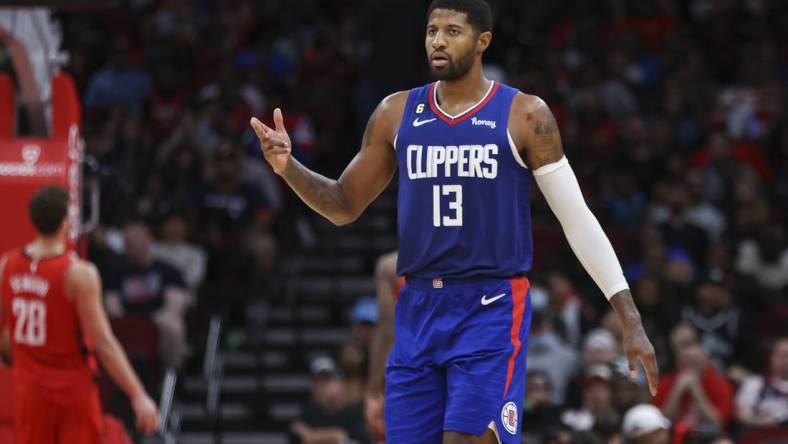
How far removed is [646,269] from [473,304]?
7787 mm

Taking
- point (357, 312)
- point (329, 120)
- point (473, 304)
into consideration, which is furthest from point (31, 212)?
point (329, 120)

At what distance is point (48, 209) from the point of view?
7.51 metres

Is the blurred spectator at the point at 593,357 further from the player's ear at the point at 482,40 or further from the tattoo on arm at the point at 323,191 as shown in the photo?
the player's ear at the point at 482,40

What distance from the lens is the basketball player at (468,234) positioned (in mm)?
5766

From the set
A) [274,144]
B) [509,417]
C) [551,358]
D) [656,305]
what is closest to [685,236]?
[656,305]

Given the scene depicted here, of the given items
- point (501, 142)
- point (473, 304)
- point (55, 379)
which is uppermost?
point (501, 142)

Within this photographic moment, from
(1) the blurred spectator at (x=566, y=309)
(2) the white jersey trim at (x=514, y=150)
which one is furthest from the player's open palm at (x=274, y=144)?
(1) the blurred spectator at (x=566, y=309)

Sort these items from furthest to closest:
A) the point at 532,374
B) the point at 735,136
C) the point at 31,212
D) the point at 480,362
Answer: the point at 735,136 < the point at 532,374 < the point at 31,212 < the point at 480,362

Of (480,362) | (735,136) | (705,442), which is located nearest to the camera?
(480,362)

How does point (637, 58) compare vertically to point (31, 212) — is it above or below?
above

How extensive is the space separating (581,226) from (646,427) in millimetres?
3560

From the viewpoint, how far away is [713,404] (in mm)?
11547

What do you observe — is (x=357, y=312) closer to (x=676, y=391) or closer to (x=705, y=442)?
(x=676, y=391)

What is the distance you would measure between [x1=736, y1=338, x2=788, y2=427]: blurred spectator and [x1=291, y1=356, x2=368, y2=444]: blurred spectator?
287cm
